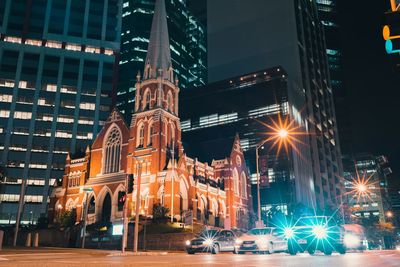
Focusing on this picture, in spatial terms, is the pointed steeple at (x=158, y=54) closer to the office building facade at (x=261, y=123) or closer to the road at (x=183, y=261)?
the office building facade at (x=261, y=123)

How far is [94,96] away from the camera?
11912cm

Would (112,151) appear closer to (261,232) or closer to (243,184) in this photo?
(243,184)

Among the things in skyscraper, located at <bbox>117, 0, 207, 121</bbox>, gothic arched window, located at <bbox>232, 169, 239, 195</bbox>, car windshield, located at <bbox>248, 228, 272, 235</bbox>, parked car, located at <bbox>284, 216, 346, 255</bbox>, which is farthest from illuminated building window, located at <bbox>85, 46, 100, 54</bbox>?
parked car, located at <bbox>284, 216, 346, 255</bbox>

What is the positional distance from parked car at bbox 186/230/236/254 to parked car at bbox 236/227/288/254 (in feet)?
2.80

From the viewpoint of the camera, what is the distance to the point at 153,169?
5359 centimetres

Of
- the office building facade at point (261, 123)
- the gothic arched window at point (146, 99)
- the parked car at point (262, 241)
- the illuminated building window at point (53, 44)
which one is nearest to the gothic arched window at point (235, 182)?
the office building facade at point (261, 123)

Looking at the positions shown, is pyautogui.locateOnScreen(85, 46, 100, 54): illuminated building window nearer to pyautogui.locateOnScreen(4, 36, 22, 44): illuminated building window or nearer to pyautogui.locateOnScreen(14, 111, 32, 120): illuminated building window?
pyautogui.locateOnScreen(4, 36, 22, 44): illuminated building window

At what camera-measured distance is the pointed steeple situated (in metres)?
62.6

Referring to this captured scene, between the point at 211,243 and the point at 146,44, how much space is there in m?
126

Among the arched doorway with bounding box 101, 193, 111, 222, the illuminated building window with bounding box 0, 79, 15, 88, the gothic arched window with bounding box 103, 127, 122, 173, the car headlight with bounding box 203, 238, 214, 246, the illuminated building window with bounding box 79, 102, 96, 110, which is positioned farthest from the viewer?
the illuminated building window with bounding box 79, 102, 96, 110

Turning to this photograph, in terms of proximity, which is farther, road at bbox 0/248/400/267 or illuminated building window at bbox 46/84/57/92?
illuminated building window at bbox 46/84/57/92

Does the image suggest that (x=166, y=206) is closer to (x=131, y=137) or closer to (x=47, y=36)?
(x=131, y=137)

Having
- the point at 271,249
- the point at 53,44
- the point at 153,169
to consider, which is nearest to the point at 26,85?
the point at 53,44

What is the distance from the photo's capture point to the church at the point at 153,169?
5288 cm
